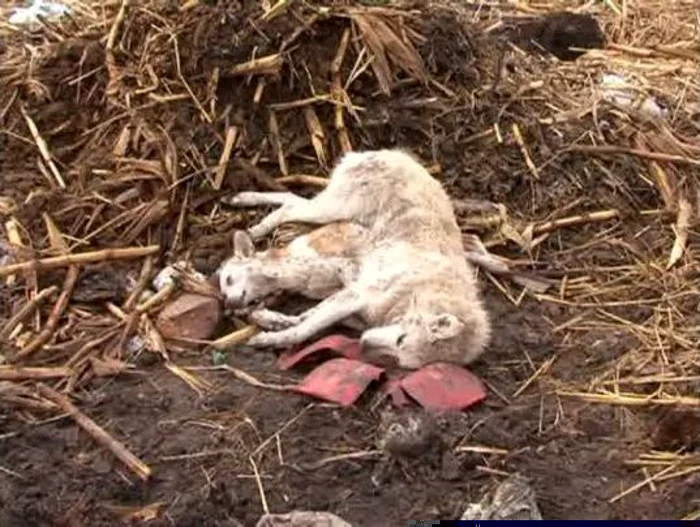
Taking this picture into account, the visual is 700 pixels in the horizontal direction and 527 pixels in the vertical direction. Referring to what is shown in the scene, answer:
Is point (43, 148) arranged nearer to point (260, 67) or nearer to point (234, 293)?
point (260, 67)

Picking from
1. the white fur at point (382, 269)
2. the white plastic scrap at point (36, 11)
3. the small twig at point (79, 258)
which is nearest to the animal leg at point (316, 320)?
the white fur at point (382, 269)

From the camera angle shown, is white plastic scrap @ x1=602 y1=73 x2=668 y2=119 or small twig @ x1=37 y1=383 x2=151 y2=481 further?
white plastic scrap @ x1=602 y1=73 x2=668 y2=119

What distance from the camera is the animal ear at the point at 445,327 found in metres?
6.21

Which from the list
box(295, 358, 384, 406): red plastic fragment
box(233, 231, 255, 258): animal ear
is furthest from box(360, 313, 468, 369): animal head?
box(233, 231, 255, 258): animal ear

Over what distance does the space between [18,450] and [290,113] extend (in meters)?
2.63

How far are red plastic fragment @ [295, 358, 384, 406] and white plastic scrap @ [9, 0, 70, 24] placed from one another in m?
3.37

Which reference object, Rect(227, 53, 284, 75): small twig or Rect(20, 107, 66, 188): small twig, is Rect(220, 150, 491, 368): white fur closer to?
Rect(227, 53, 284, 75): small twig

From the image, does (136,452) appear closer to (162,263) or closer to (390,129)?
(162,263)

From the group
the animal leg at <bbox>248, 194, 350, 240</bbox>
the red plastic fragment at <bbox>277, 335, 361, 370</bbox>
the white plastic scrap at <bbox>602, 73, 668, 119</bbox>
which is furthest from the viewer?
the white plastic scrap at <bbox>602, 73, 668, 119</bbox>

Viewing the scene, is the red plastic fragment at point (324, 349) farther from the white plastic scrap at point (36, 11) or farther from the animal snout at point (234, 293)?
the white plastic scrap at point (36, 11)

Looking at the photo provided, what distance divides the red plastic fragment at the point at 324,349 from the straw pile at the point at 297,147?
0.71 metres

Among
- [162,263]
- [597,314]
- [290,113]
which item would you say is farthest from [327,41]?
[597,314]

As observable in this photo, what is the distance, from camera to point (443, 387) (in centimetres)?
608

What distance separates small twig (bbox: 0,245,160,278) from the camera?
6.84 meters
